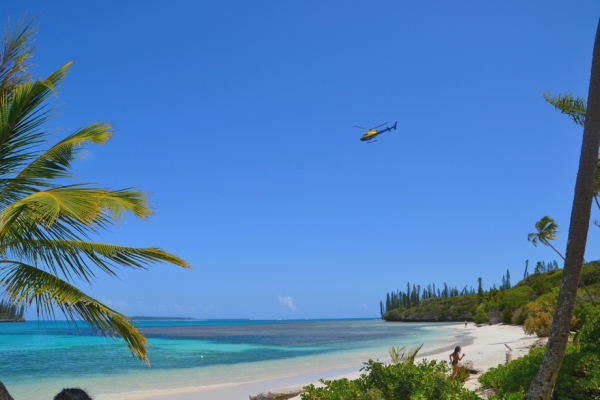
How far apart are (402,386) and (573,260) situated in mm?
2763

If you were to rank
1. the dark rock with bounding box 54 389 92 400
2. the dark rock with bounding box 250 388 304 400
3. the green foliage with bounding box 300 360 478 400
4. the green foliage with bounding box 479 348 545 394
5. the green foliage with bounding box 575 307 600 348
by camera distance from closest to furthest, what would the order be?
the dark rock with bounding box 54 389 92 400 < the green foliage with bounding box 300 360 478 400 < the green foliage with bounding box 575 307 600 348 < the green foliage with bounding box 479 348 545 394 < the dark rock with bounding box 250 388 304 400

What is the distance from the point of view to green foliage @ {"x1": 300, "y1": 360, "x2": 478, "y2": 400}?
616cm

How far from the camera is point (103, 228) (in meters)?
5.12

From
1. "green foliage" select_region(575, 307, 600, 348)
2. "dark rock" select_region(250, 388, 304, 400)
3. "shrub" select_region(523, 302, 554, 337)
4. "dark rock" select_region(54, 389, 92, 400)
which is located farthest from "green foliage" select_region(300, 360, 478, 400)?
"shrub" select_region(523, 302, 554, 337)

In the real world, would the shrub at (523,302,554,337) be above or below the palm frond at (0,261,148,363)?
below

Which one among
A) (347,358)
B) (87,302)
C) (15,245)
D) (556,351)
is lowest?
(347,358)

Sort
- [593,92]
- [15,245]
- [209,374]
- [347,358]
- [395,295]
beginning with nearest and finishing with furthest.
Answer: [15,245], [593,92], [209,374], [347,358], [395,295]

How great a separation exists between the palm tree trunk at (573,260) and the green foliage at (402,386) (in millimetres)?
951

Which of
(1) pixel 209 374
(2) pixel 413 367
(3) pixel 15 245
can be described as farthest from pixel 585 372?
(1) pixel 209 374

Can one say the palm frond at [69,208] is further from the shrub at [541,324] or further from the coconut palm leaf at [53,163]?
the shrub at [541,324]

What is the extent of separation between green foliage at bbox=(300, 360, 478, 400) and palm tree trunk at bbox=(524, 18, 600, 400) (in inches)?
37.4

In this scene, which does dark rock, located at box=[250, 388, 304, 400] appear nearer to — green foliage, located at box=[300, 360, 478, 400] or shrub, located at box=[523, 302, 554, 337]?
green foliage, located at box=[300, 360, 478, 400]

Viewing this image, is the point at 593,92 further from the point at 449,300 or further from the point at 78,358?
the point at 449,300

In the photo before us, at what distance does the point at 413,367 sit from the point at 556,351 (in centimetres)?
182
